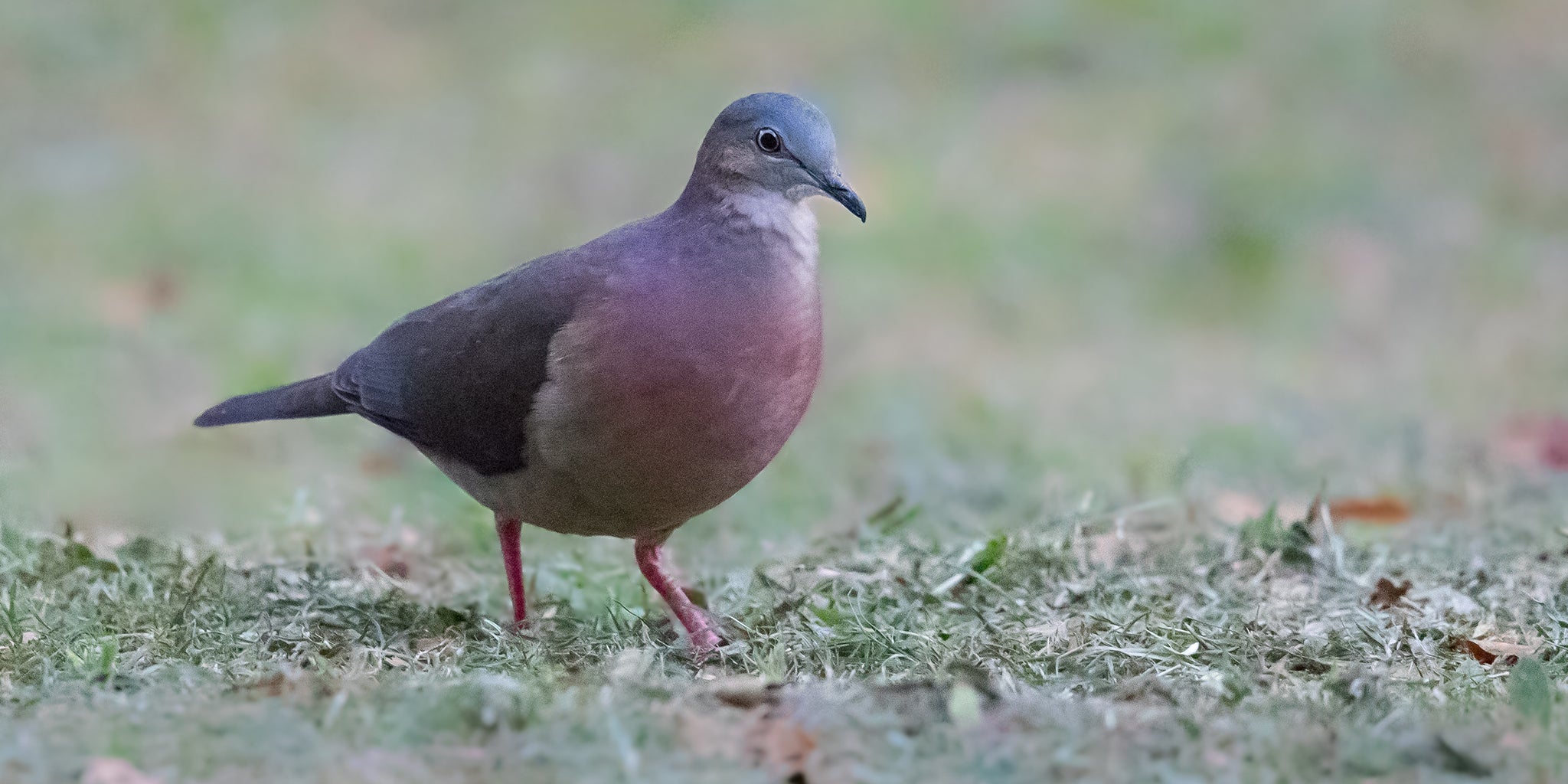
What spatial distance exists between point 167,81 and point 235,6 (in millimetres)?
806

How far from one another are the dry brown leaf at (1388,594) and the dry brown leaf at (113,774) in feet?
8.32

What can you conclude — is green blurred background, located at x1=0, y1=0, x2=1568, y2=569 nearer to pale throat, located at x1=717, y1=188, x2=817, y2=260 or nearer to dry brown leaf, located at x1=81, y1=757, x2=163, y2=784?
pale throat, located at x1=717, y1=188, x2=817, y2=260

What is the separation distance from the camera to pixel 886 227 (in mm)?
7828

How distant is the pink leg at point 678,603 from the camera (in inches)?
131

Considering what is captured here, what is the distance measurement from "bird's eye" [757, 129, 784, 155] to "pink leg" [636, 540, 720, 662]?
0.92 m

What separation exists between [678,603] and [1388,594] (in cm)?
157

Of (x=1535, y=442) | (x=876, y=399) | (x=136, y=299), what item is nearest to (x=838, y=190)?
(x=876, y=399)

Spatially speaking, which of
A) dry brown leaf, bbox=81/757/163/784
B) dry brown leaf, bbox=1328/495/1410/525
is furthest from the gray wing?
dry brown leaf, bbox=1328/495/1410/525

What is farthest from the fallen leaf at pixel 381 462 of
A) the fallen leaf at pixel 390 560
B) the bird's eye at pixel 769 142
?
the bird's eye at pixel 769 142

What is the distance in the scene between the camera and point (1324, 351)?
721 centimetres

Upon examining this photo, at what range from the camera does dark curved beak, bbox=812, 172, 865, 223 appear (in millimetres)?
3238

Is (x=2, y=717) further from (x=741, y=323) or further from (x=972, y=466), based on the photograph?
(x=972, y=466)

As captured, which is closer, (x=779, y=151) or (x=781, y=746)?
(x=781, y=746)

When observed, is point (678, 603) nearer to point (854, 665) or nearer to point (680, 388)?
point (854, 665)
